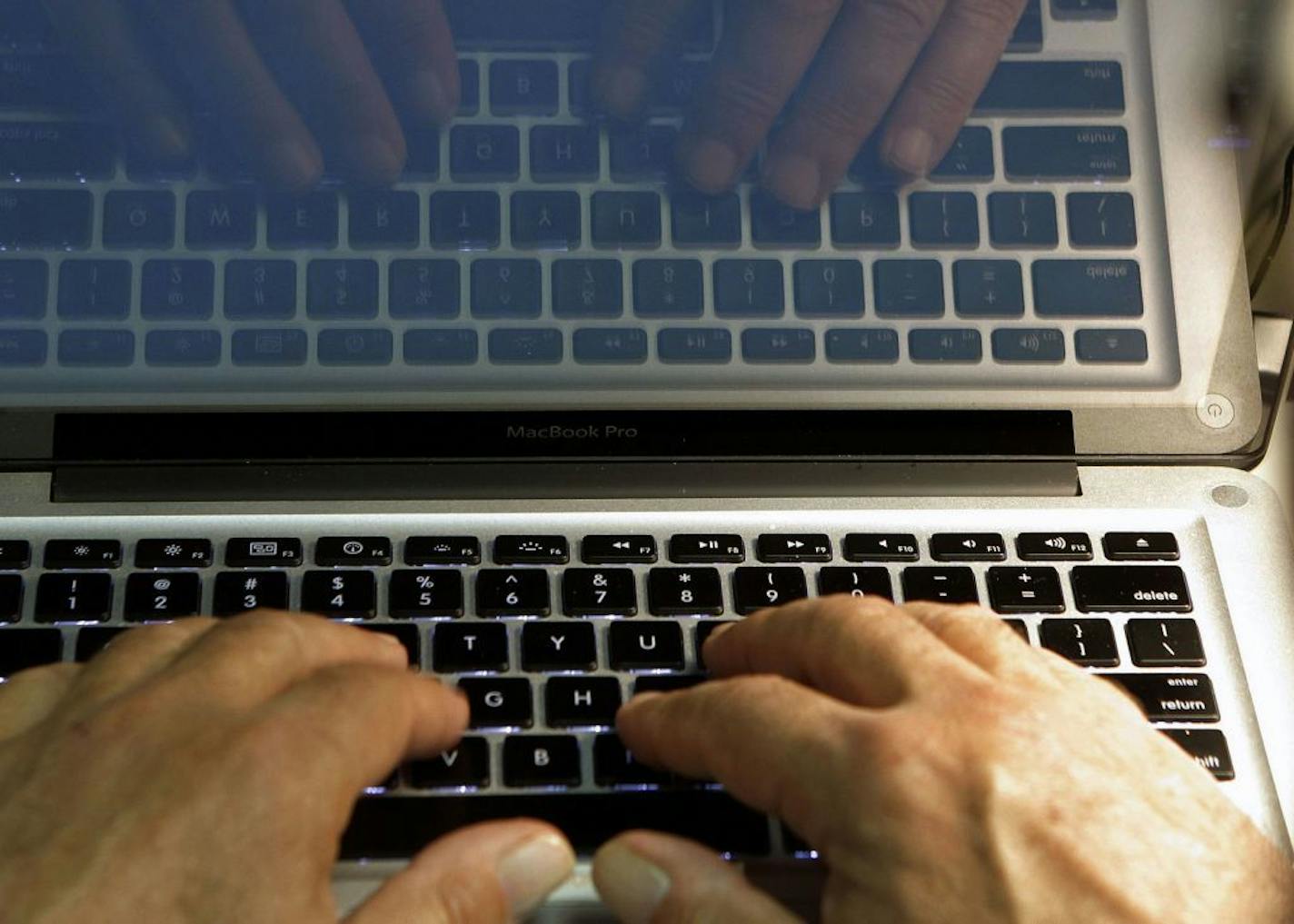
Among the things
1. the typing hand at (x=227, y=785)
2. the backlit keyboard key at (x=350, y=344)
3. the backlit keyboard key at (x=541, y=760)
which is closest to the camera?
the typing hand at (x=227, y=785)

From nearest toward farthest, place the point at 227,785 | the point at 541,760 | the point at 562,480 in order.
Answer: the point at 227,785 < the point at 541,760 < the point at 562,480

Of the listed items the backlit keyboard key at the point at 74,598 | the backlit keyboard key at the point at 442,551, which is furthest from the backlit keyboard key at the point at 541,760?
the backlit keyboard key at the point at 74,598

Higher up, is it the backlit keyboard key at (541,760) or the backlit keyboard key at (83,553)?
the backlit keyboard key at (83,553)

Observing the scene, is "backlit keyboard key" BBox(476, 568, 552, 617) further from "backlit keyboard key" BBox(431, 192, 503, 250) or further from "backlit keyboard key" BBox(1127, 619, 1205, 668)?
"backlit keyboard key" BBox(1127, 619, 1205, 668)

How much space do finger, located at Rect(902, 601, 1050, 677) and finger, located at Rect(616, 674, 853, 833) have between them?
72 mm

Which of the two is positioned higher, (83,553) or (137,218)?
(137,218)

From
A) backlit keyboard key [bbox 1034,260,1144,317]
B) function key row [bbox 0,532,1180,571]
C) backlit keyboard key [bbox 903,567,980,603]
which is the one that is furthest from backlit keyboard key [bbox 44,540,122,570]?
backlit keyboard key [bbox 1034,260,1144,317]

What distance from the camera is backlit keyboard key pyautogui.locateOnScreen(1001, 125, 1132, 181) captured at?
24.8 inches

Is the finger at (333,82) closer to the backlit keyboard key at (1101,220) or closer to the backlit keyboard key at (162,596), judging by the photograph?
the backlit keyboard key at (162,596)

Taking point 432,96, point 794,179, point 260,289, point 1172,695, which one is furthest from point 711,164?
point 1172,695

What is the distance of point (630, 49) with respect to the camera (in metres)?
0.60

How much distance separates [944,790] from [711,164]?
0.35m

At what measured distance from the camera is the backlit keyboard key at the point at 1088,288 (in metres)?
0.63

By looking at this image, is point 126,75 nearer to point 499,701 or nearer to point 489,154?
point 489,154
